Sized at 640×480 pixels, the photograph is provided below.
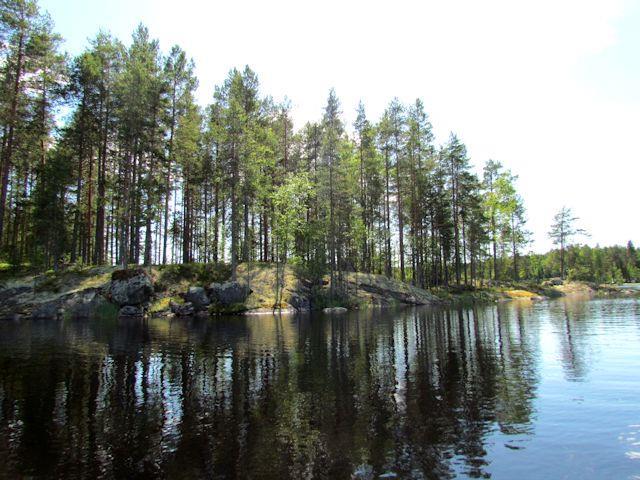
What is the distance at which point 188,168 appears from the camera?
50750 mm

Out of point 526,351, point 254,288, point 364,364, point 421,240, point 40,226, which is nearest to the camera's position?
point 364,364

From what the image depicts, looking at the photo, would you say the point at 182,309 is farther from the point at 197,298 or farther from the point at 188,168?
the point at 188,168

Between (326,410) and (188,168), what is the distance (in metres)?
45.7

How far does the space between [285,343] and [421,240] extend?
4421 cm

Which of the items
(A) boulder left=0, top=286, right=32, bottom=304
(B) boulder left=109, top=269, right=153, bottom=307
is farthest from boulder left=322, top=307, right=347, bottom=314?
(A) boulder left=0, top=286, right=32, bottom=304

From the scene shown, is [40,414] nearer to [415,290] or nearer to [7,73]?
[7,73]

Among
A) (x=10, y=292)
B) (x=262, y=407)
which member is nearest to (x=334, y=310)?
(x=10, y=292)

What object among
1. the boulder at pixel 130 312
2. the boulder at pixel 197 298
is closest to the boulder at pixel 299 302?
the boulder at pixel 197 298

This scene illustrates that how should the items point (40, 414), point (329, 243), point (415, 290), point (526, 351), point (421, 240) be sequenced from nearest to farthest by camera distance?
1. point (40, 414)
2. point (526, 351)
3. point (329, 243)
4. point (415, 290)
5. point (421, 240)

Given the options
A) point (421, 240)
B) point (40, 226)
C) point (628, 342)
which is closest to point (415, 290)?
point (421, 240)

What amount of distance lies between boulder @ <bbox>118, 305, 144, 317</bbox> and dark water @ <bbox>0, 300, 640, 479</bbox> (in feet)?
59.8

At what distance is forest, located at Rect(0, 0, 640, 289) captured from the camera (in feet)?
134

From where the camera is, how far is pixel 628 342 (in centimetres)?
1989

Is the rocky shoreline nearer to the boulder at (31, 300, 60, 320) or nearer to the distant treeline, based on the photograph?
the boulder at (31, 300, 60, 320)
